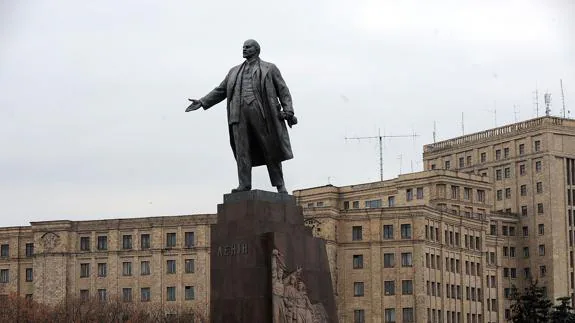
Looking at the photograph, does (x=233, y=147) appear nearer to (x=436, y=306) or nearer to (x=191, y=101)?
(x=191, y=101)

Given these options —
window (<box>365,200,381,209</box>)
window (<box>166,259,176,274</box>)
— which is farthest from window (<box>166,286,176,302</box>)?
window (<box>365,200,381,209</box>)

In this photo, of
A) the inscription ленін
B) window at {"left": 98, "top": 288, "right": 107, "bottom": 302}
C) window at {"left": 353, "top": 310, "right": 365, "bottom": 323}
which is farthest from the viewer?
window at {"left": 353, "top": 310, "right": 365, "bottom": 323}

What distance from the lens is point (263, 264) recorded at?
3278cm

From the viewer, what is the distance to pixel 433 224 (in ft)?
422

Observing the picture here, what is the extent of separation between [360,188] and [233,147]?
11021 cm

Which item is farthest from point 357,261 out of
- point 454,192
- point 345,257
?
point 454,192


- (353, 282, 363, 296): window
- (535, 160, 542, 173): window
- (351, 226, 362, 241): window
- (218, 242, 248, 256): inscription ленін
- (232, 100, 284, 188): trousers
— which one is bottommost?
(218, 242, 248, 256): inscription ленін

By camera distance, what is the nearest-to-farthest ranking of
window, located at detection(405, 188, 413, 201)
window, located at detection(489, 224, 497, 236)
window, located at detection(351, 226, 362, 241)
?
window, located at detection(351, 226, 362, 241)
window, located at detection(405, 188, 413, 201)
window, located at detection(489, 224, 497, 236)

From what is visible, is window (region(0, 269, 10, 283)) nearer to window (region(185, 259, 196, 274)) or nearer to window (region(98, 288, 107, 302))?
window (region(98, 288, 107, 302))

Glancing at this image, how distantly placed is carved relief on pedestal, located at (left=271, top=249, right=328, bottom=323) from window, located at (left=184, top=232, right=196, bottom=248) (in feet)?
308

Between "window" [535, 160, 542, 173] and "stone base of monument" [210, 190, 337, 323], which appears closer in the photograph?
"stone base of monument" [210, 190, 337, 323]

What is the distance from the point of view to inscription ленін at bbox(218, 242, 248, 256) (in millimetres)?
32938

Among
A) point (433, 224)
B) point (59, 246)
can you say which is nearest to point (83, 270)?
point (59, 246)

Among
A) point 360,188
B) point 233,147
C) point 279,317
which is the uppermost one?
point 360,188
